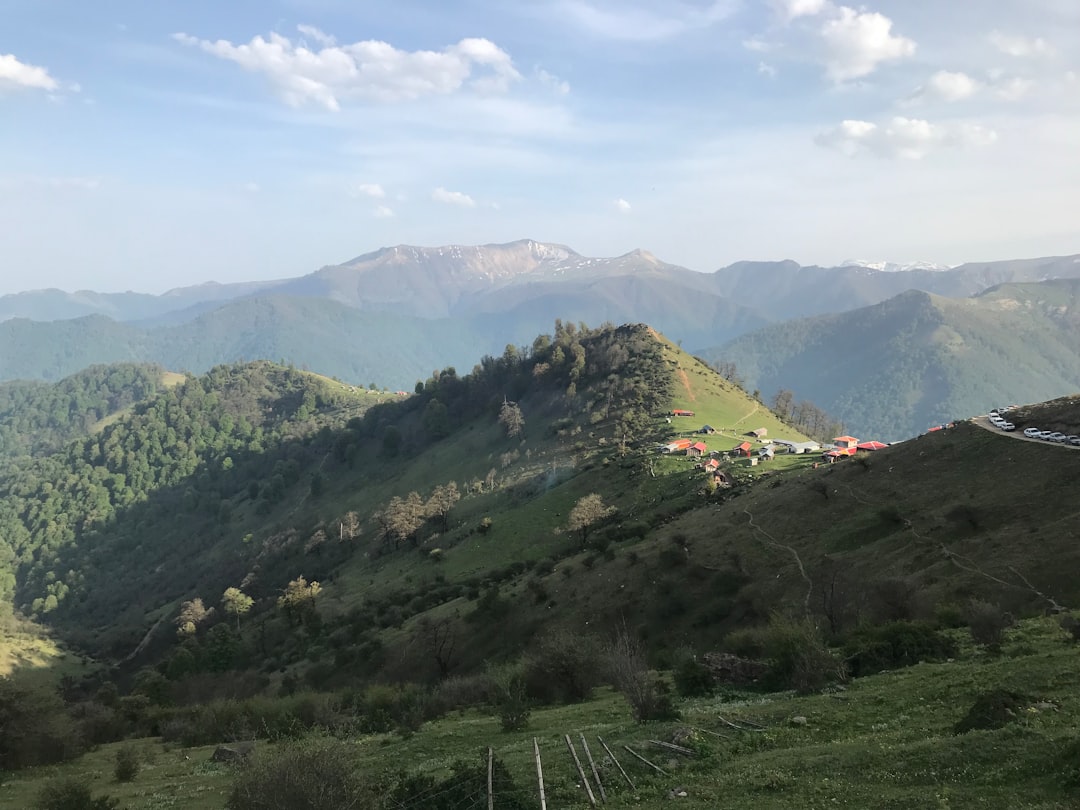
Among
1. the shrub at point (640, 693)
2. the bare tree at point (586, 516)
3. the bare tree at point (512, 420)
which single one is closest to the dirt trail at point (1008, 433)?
the bare tree at point (586, 516)

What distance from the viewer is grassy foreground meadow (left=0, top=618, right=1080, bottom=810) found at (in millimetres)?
14789

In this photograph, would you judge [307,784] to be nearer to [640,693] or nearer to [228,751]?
[640,693]

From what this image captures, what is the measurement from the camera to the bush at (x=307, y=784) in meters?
15.0

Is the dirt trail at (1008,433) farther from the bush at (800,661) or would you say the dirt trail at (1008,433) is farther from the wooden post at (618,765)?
the wooden post at (618,765)

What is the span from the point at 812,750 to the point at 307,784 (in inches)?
570

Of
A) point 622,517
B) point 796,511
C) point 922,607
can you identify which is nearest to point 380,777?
point 922,607

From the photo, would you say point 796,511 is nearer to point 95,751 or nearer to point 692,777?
point 692,777

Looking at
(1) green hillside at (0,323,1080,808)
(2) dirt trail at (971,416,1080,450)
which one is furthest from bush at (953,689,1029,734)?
(2) dirt trail at (971,416,1080,450)

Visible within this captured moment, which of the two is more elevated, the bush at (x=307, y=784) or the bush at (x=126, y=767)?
the bush at (x=307, y=784)

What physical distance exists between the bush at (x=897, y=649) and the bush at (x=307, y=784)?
2382cm

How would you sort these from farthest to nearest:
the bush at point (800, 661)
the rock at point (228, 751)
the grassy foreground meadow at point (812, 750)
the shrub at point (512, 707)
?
1. the rock at point (228, 751)
2. the shrub at point (512, 707)
3. the bush at point (800, 661)
4. the grassy foreground meadow at point (812, 750)

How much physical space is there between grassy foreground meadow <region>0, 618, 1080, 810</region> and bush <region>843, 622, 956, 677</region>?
37.3 inches

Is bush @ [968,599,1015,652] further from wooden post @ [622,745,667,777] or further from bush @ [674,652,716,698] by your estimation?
wooden post @ [622,745,667,777]

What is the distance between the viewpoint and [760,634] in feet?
120
